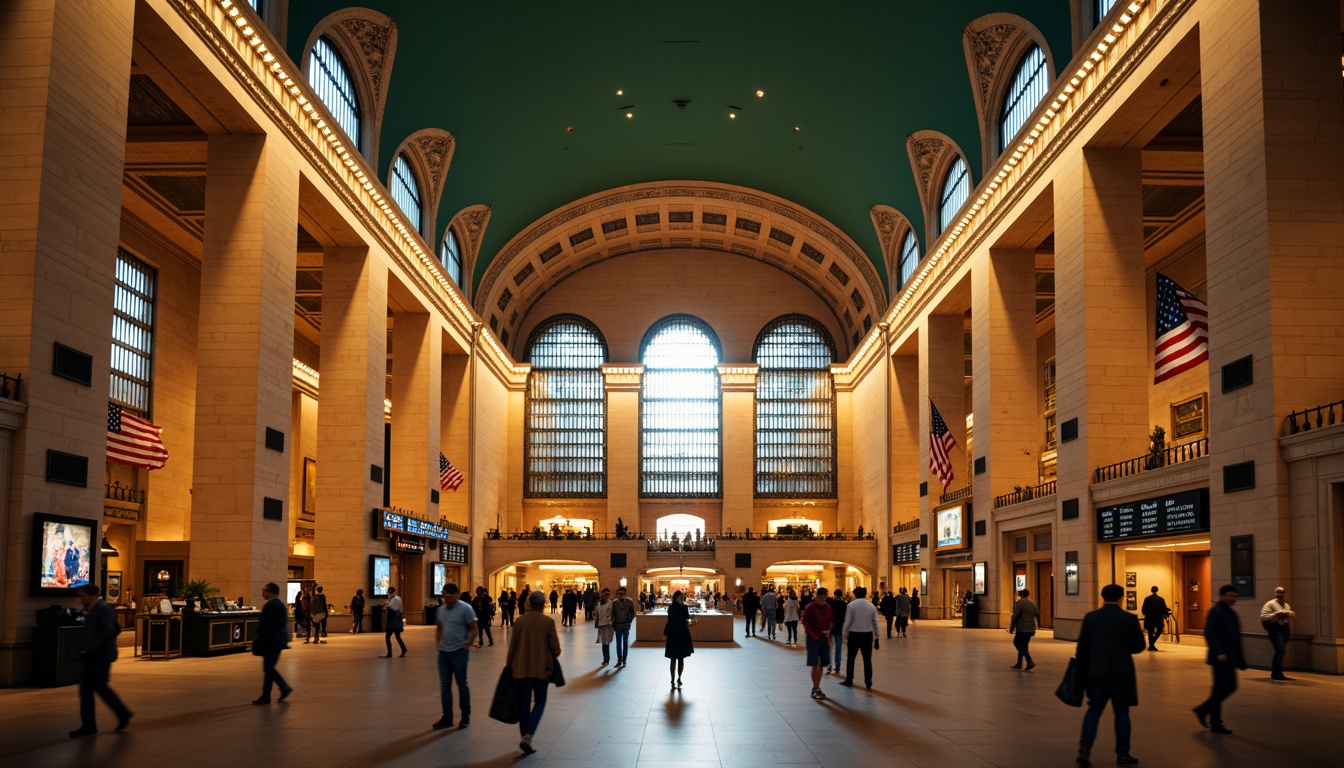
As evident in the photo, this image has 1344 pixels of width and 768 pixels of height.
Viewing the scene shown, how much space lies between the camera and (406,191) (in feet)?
118

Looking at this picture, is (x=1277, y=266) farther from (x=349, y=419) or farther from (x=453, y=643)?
→ (x=349, y=419)

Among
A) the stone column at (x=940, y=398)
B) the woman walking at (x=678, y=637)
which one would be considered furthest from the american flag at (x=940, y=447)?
the woman walking at (x=678, y=637)

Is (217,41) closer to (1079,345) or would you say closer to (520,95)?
(520,95)

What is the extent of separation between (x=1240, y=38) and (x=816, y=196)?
28.6m

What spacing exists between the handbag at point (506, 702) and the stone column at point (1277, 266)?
40.4ft

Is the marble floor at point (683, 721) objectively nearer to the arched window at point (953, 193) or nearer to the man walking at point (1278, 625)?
the man walking at point (1278, 625)

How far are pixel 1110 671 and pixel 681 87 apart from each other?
32364 millimetres

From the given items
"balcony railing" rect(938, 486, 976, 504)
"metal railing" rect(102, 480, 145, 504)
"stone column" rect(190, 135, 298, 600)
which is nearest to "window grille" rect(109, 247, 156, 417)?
"metal railing" rect(102, 480, 145, 504)

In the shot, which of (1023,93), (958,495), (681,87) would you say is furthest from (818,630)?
(681,87)

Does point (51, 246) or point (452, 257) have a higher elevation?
point (452, 257)

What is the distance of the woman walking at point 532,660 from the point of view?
31.6ft

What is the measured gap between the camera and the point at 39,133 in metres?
15.8

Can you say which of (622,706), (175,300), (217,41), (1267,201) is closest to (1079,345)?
(1267,201)

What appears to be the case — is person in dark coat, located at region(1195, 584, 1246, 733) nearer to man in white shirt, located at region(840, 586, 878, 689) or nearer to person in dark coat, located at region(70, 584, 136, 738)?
man in white shirt, located at region(840, 586, 878, 689)
